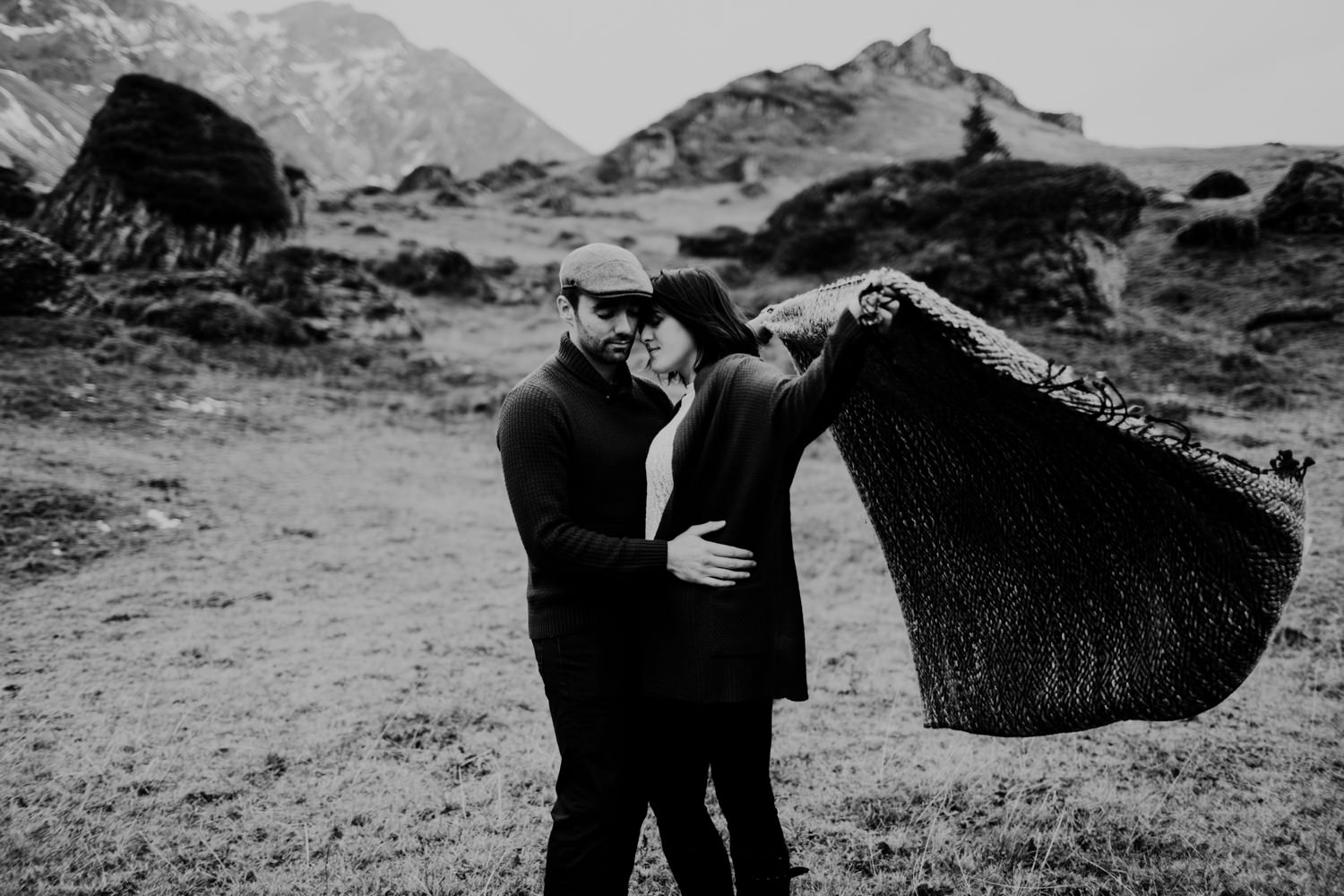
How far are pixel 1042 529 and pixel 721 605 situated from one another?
102cm

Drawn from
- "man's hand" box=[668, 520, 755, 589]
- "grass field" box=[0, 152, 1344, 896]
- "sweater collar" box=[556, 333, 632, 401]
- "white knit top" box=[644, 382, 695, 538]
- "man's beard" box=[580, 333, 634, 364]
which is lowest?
"grass field" box=[0, 152, 1344, 896]

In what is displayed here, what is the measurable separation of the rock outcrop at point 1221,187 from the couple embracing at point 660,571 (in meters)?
27.1

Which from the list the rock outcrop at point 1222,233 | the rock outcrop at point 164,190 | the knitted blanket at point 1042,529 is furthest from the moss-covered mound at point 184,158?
the rock outcrop at point 1222,233

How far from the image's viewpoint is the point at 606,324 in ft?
6.81

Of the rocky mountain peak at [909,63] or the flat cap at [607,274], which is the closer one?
the flat cap at [607,274]

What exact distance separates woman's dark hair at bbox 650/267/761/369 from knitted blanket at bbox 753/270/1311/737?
0.30 metres

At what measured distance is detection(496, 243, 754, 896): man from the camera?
1.93 metres

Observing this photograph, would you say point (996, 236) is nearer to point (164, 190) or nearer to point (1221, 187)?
point (1221, 187)

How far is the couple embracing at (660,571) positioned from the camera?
6.12ft

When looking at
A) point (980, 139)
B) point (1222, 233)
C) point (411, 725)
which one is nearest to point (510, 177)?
point (980, 139)

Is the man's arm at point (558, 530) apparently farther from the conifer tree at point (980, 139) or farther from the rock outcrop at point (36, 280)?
the conifer tree at point (980, 139)

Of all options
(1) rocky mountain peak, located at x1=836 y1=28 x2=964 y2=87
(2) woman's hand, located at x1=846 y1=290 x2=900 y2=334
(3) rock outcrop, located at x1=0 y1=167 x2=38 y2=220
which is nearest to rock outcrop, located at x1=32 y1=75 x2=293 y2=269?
(3) rock outcrop, located at x1=0 y1=167 x2=38 y2=220

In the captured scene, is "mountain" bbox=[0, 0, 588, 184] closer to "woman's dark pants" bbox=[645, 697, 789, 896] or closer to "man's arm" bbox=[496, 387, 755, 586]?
"man's arm" bbox=[496, 387, 755, 586]

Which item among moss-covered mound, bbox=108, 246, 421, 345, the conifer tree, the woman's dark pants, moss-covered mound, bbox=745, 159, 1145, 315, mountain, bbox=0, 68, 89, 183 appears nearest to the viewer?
the woman's dark pants
